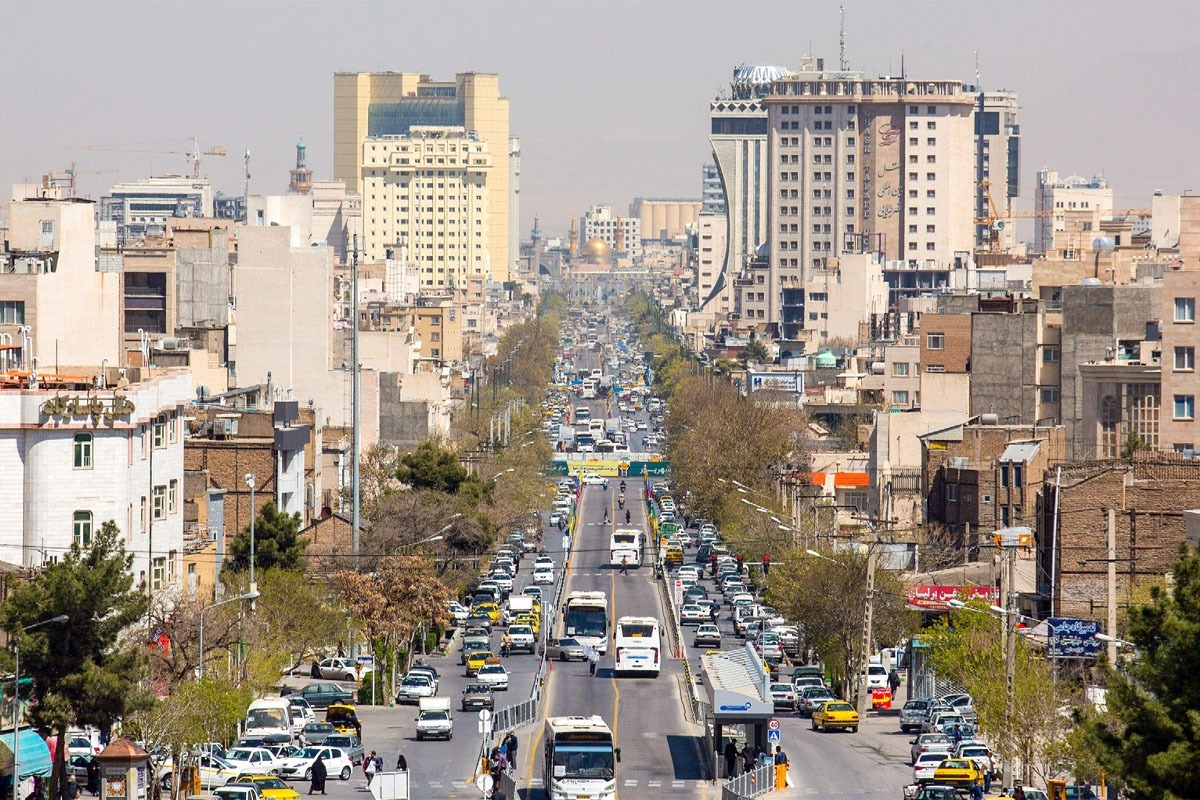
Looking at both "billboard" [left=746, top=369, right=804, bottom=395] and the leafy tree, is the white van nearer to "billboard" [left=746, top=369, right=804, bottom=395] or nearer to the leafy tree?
the leafy tree

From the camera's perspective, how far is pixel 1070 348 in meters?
117

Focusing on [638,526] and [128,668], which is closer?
[128,668]

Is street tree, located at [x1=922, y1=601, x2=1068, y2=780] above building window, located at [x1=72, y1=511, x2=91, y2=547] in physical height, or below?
below

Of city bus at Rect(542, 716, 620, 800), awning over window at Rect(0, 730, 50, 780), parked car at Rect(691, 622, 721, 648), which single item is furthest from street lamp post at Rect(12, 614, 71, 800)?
parked car at Rect(691, 622, 721, 648)

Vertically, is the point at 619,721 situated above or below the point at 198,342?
below

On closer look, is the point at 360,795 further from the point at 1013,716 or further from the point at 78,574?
the point at 1013,716

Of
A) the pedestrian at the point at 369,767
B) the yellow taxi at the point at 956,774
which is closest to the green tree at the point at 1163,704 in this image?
the yellow taxi at the point at 956,774

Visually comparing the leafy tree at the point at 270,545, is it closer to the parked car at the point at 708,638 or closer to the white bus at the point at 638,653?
the white bus at the point at 638,653

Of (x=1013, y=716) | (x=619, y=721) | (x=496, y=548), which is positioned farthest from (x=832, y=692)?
(x=496, y=548)

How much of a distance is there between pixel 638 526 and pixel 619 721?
2903 inches

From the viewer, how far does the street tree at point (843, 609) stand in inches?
2844

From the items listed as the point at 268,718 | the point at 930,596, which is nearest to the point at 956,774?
the point at 268,718

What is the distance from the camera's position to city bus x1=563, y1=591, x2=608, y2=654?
83.8 m

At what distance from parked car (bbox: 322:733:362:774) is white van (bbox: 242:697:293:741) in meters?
1.26
